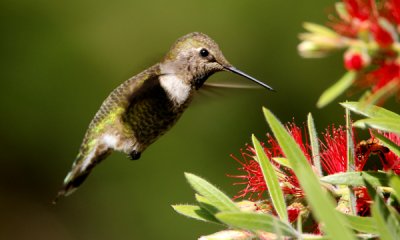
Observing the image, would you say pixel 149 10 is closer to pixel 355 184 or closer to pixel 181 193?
pixel 181 193

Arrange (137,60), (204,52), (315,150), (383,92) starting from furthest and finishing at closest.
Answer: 1. (137,60)
2. (204,52)
3. (315,150)
4. (383,92)

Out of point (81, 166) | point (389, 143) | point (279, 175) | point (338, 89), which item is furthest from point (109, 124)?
point (338, 89)

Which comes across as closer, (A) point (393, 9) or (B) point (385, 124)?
(A) point (393, 9)

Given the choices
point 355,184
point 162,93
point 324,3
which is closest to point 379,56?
point 355,184

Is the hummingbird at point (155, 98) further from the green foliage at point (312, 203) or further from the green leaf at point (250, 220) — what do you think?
the green leaf at point (250, 220)

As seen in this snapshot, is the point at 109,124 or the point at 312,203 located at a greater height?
the point at 312,203

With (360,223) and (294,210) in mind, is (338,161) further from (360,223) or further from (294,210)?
(360,223)

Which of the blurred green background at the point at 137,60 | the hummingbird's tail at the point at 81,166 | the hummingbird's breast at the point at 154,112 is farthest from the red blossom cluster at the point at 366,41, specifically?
the blurred green background at the point at 137,60
